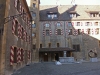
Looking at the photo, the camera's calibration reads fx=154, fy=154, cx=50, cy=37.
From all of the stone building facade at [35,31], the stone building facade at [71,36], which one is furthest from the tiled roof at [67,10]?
the stone building facade at [35,31]

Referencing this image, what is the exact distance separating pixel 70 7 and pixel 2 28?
3130 centimetres

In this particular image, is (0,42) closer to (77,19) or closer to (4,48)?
(4,48)

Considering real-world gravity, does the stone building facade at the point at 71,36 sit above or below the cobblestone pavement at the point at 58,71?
above

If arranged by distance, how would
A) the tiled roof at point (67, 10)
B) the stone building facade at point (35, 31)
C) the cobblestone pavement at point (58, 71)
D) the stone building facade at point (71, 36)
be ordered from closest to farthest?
1. the cobblestone pavement at point (58, 71)
2. the stone building facade at point (35, 31)
3. the stone building facade at point (71, 36)
4. the tiled roof at point (67, 10)

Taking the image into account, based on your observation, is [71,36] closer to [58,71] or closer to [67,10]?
[67,10]

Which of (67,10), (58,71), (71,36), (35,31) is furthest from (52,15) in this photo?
(58,71)

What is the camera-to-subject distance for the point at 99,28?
34.8 m

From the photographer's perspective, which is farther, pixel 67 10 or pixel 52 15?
pixel 67 10

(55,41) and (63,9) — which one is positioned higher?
(63,9)

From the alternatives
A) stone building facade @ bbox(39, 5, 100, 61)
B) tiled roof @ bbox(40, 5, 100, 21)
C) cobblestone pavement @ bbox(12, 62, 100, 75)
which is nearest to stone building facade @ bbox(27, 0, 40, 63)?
stone building facade @ bbox(39, 5, 100, 61)

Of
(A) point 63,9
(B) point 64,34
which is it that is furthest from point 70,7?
(B) point 64,34

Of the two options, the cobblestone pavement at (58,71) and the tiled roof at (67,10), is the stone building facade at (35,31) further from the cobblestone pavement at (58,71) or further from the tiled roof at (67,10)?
the cobblestone pavement at (58,71)

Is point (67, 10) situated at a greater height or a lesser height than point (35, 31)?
greater

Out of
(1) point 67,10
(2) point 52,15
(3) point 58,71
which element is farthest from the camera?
(1) point 67,10
